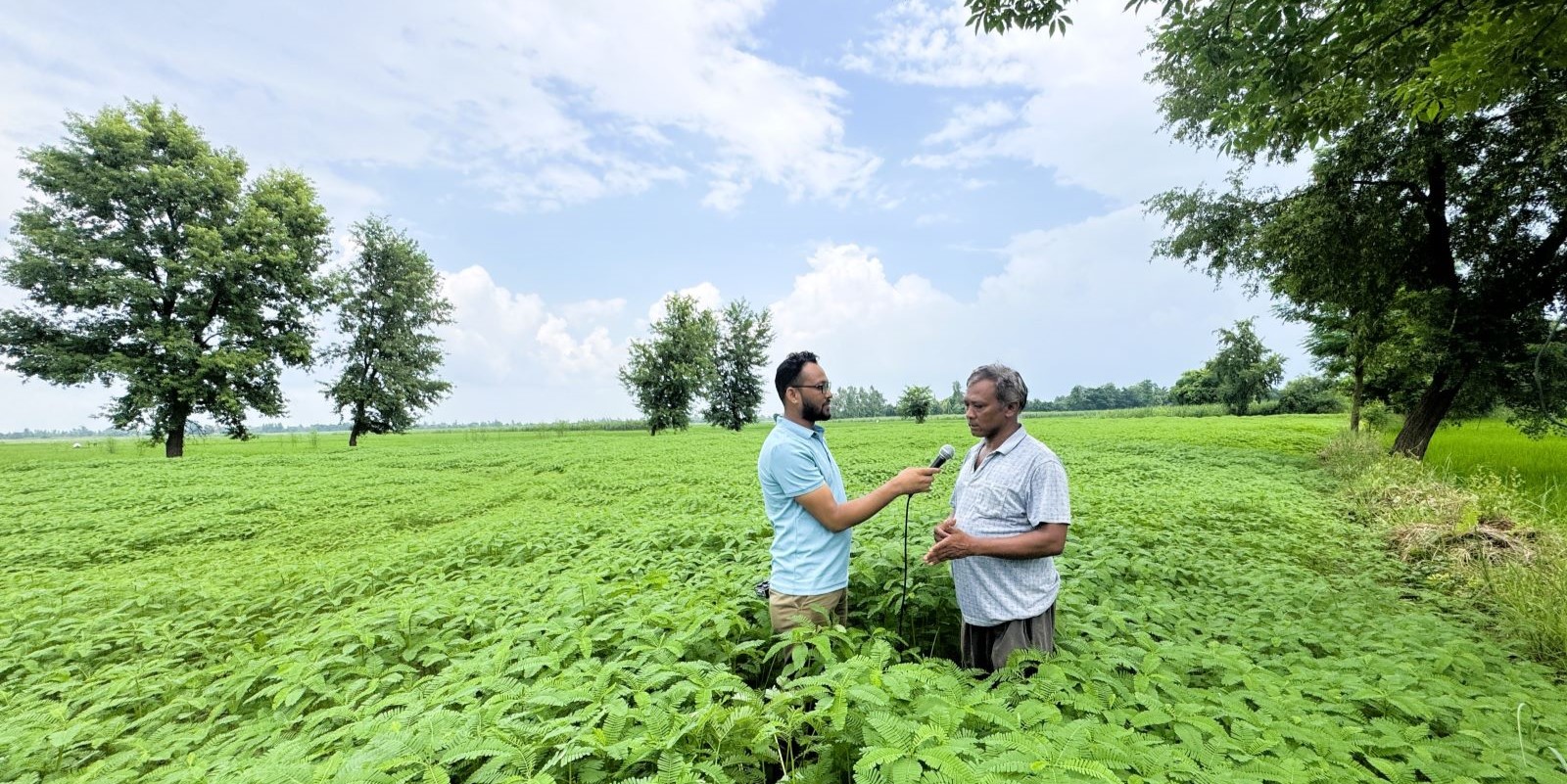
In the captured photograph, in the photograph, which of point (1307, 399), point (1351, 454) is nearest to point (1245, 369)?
point (1307, 399)

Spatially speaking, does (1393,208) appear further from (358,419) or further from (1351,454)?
(358,419)

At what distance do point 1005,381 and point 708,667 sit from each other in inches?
82.9

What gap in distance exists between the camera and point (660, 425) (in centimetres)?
4331

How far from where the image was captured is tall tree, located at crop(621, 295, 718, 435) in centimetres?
4300

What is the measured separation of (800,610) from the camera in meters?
3.10

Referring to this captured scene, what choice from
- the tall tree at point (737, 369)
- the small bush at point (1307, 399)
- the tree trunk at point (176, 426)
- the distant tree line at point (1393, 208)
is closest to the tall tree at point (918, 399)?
the tall tree at point (737, 369)

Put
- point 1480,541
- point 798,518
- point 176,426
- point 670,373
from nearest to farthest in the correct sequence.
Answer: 1. point 798,518
2. point 1480,541
3. point 176,426
4. point 670,373

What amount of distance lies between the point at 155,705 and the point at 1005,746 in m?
5.15

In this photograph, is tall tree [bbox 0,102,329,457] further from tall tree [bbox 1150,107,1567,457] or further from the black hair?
tall tree [bbox 1150,107,1567,457]

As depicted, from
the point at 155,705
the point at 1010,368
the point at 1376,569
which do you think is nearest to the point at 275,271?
the point at 155,705

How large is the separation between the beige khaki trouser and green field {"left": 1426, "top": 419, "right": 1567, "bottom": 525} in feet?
38.9

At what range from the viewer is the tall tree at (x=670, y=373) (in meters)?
43.0

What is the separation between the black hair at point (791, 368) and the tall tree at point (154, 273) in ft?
106

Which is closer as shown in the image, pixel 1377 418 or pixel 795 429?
pixel 795 429
